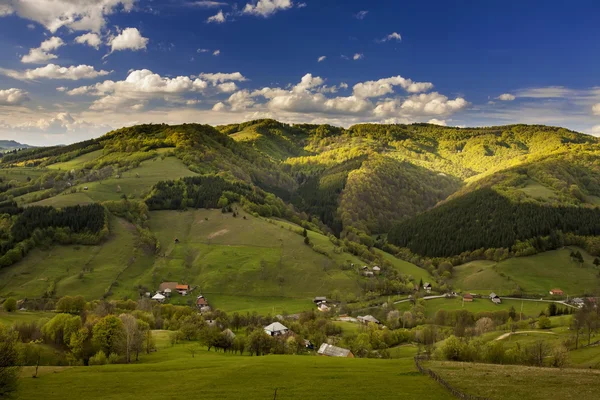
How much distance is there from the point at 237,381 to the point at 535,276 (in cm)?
17137

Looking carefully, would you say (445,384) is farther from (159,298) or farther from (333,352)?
Answer: (159,298)

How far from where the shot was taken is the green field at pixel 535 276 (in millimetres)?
168000

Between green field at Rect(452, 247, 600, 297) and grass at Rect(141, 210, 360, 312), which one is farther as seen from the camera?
green field at Rect(452, 247, 600, 297)

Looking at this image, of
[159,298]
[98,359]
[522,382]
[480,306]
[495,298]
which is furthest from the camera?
[495,298]

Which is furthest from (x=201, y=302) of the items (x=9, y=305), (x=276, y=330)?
Result: (x=9, y=305)

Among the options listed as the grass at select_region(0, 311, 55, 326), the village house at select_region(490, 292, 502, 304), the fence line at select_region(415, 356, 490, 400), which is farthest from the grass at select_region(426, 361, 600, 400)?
the village house at select_region(490, 292, 502, 304)

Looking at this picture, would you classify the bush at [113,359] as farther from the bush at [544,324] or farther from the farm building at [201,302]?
the bush at [544,324]

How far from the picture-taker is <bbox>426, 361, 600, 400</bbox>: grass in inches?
1635

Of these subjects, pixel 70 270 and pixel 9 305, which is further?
pixel 70 270

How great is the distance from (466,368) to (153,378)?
132ft

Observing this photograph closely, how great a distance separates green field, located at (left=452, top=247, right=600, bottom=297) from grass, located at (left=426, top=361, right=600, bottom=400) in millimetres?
127269

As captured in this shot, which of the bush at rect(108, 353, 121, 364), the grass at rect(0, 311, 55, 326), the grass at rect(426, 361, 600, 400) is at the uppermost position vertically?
the grass at rect(426, 361, 600, 400)

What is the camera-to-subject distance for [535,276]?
181 m

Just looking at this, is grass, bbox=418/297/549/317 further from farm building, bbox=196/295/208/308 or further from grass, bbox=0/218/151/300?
grass, bbox=0/218/151/300
